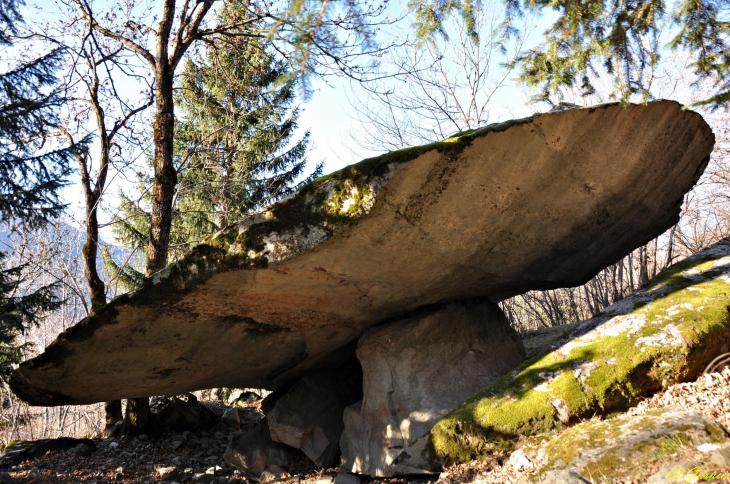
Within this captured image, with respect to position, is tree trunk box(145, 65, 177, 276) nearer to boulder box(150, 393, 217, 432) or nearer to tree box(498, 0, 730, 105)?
boulder box(150, 393, 217, 432)

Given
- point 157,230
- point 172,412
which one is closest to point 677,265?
point 157,230

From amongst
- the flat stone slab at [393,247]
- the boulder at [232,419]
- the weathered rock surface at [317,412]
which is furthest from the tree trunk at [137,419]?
the weathered rock surface at [317,412]

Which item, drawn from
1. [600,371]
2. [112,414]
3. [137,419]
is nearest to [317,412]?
[137,419]

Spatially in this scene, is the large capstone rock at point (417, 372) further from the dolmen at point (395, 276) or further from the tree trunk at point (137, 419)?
the tree trunk at point (137, 419)

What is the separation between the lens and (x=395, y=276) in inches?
187

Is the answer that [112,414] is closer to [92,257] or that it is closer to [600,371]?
[92,257]

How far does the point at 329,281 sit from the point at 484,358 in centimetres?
190

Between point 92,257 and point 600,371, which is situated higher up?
point 92,257

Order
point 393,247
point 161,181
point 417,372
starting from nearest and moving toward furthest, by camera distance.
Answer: point 393,247, point 417,372, point 161,181

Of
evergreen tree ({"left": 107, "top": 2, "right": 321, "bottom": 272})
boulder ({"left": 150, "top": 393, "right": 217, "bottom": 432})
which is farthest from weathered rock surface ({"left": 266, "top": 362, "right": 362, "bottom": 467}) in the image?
evergreen tree ({"left": 107, "top": 2, "right": 321, "bottom": 272})

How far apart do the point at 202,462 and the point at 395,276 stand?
3.81 m

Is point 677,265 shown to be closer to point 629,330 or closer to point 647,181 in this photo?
point 647,181

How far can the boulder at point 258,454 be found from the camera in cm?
592

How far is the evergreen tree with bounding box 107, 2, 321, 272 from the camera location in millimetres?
11742
